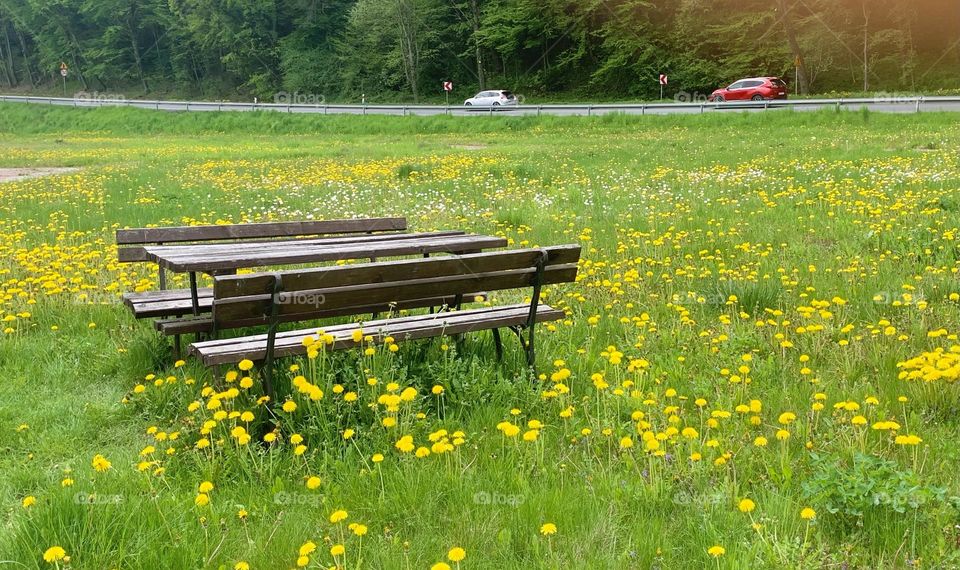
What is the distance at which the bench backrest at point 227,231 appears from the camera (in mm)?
5977

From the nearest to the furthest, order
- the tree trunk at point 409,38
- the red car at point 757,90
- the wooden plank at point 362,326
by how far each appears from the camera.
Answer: the wooden plank at point 362,326 < the red car at point 757,90 < the tree trunk at point 409,38

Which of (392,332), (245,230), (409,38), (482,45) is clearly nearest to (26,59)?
(409,38)

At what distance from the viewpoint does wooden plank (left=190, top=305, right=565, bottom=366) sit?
3.83 metres

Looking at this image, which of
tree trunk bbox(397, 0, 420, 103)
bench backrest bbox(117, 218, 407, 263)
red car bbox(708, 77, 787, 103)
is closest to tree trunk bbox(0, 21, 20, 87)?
tree trunk bbox(397, 0, 420, 103)

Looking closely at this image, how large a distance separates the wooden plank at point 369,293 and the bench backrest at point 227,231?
230cm

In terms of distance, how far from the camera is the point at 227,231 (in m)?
6.40

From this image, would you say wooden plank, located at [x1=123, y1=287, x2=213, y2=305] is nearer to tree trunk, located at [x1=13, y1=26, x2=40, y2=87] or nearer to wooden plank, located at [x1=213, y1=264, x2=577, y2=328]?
wooden plank, located at [x1=213, y1=264, x2=577, y2=328]

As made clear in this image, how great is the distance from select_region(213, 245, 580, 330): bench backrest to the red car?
98.3 ft

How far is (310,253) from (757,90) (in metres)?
31.5

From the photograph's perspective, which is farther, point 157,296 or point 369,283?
point 157,296

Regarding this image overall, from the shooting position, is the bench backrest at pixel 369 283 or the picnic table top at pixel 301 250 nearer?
the bench backrest at pixel 369 283


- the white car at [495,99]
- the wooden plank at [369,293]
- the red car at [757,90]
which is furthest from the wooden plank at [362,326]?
the white car at [495,99]

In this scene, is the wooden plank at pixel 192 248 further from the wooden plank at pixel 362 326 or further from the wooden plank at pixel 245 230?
the wooden plank at pixel 362 326

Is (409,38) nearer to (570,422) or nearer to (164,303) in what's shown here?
(164,303)
